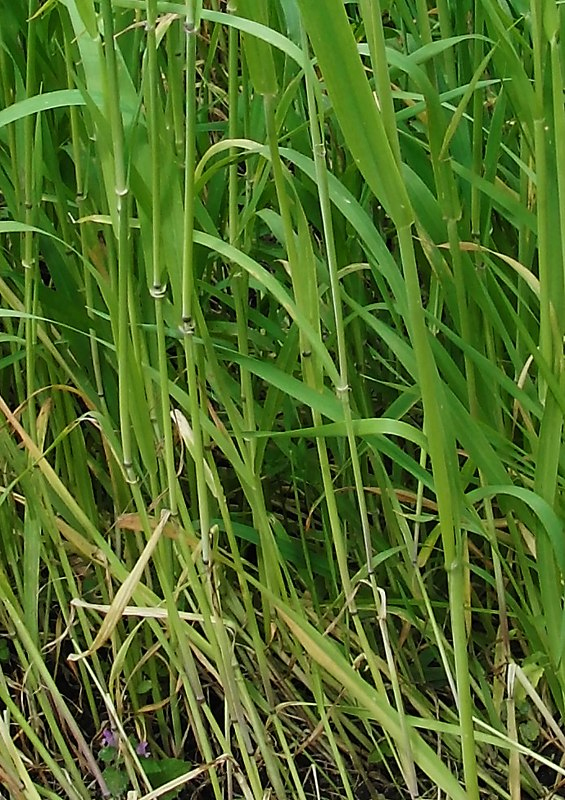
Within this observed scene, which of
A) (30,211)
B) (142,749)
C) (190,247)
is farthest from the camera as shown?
(142,749)

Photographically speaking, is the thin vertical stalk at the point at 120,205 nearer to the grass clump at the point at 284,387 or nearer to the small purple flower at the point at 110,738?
the grass clump at the point at 284,387

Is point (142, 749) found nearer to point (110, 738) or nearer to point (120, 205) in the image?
point (110, 738)

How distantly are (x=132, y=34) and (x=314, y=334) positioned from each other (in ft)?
0.69

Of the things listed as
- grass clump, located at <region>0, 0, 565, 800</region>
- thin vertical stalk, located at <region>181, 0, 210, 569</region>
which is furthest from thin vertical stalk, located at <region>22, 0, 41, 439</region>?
thin vertical stalk, located at <region>181, 0, 210, 569</region>

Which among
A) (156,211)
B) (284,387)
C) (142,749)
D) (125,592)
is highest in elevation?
(156,211)

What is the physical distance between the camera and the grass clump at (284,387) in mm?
426

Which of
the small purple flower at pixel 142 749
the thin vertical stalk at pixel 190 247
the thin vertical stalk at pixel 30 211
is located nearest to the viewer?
the thin vertical stalk at pixel 190 247

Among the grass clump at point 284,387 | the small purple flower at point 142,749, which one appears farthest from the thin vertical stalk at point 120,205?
the small purple flower at point 142,749

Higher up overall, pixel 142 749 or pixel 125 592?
pixel 125 592

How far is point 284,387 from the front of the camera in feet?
1.54

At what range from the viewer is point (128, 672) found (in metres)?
0.65

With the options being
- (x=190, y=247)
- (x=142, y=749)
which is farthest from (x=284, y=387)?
(x=142, y=749)

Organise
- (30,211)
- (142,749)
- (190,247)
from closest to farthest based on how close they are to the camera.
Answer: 1. (190,247)
2. (30,211)
3. (142,749)

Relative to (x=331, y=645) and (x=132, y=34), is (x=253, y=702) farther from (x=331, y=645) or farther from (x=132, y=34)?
(x=132, y=34)
